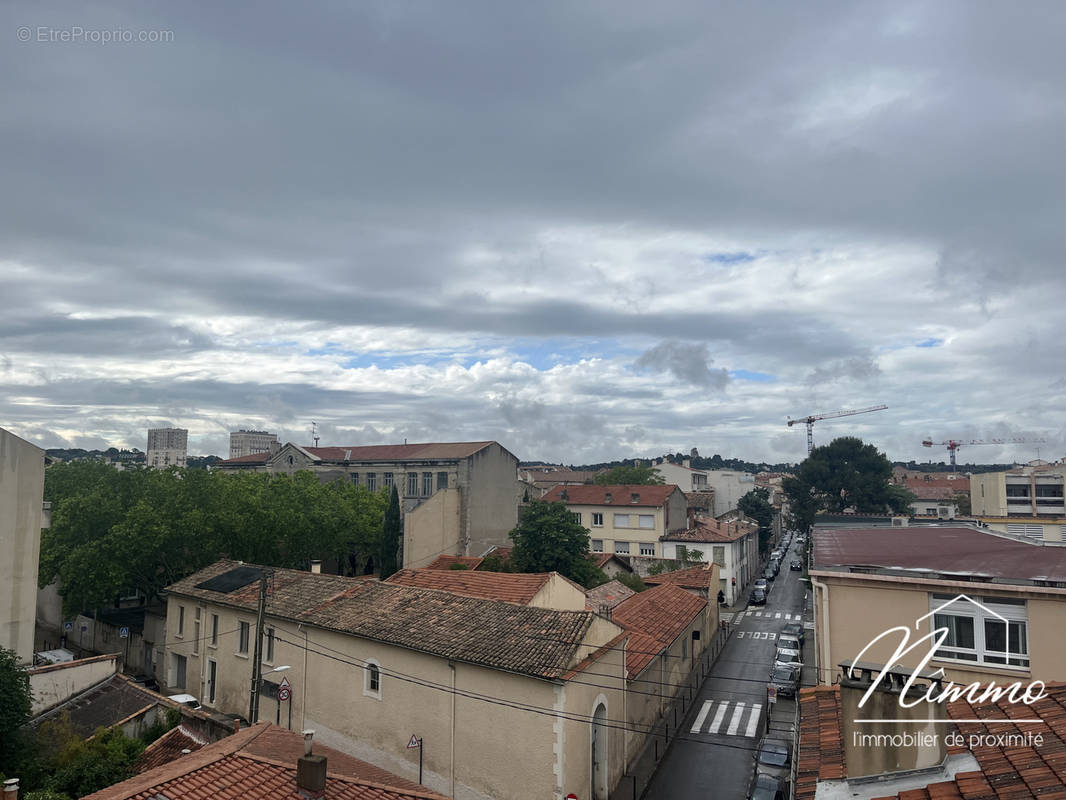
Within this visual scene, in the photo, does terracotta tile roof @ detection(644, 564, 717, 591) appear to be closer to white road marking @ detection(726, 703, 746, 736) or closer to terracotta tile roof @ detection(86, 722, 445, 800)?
white road marking @ detection(726, 703, 746, 736)

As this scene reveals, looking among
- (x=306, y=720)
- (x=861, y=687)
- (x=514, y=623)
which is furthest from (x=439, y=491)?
(x=861, y=687)

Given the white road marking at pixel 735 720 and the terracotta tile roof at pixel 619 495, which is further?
the terracotta tile roof at pixel 619 495

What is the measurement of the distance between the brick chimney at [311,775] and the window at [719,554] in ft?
158

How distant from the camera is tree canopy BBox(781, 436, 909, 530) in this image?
70125mm

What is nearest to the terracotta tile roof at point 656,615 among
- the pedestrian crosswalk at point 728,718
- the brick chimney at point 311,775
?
the pedestrian crosswalk at point 728,718

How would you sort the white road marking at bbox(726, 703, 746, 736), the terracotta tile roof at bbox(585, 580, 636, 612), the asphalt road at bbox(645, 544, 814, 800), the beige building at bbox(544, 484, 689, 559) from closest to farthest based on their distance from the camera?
the asphalt road at bbox(645, 544, 814, 800) → the white road marking at bbox(726, 703, 746, 736) → the terracotta tile roof at bbox(585, 580, 636, 612) → the beige building at bbox(544, 484, 689, 559)

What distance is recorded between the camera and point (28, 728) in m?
20.9

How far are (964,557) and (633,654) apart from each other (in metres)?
11.5

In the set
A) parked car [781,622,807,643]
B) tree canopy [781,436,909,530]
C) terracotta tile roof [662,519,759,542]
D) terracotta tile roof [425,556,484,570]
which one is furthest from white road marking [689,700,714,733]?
tree canopy [781,436,909,530]

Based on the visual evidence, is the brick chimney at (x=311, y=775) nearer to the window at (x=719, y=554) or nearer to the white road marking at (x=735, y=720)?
the white road marking at (x=735, y=720)

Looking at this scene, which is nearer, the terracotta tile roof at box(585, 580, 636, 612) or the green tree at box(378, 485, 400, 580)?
the terracotta tile roof at box(585, 580, 636, 612)

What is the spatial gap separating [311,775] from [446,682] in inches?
315

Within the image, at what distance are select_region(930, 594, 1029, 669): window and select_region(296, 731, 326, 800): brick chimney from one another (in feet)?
46.2

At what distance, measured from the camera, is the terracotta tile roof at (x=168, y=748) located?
18.7 m
